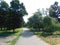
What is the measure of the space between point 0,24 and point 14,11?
7331 mm

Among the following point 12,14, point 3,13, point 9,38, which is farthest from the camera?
point 3,13

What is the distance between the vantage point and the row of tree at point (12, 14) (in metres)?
43.7

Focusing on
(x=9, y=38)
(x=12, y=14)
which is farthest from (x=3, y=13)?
(x=9, y=38)

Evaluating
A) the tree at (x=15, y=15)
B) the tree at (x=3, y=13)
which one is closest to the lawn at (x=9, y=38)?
the tree at (x=15, y=15)

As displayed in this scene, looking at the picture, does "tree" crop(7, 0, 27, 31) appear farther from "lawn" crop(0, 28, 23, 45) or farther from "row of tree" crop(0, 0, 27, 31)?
"lawn" crop(0, 28, 23, 45)

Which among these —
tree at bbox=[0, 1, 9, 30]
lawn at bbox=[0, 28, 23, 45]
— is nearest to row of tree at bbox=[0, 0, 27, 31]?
tree at bbox=[0, 1, 9, 30]

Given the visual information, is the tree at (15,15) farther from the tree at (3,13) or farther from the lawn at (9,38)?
the lawn at (9,38)

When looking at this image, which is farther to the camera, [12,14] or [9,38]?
[12,14]

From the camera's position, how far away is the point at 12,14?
4394 centimetres

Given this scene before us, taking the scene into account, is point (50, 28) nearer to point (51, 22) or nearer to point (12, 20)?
point (51, 22)

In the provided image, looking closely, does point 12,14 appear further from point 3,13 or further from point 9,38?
point 9,38

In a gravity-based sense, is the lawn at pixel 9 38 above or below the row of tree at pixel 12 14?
below

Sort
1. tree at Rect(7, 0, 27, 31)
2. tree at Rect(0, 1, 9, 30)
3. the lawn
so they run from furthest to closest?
tree at Rect(0, 1, 9, 30), tree at Rect(7, 0, 27, 31), the lawn

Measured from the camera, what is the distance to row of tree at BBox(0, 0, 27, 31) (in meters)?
43.7
